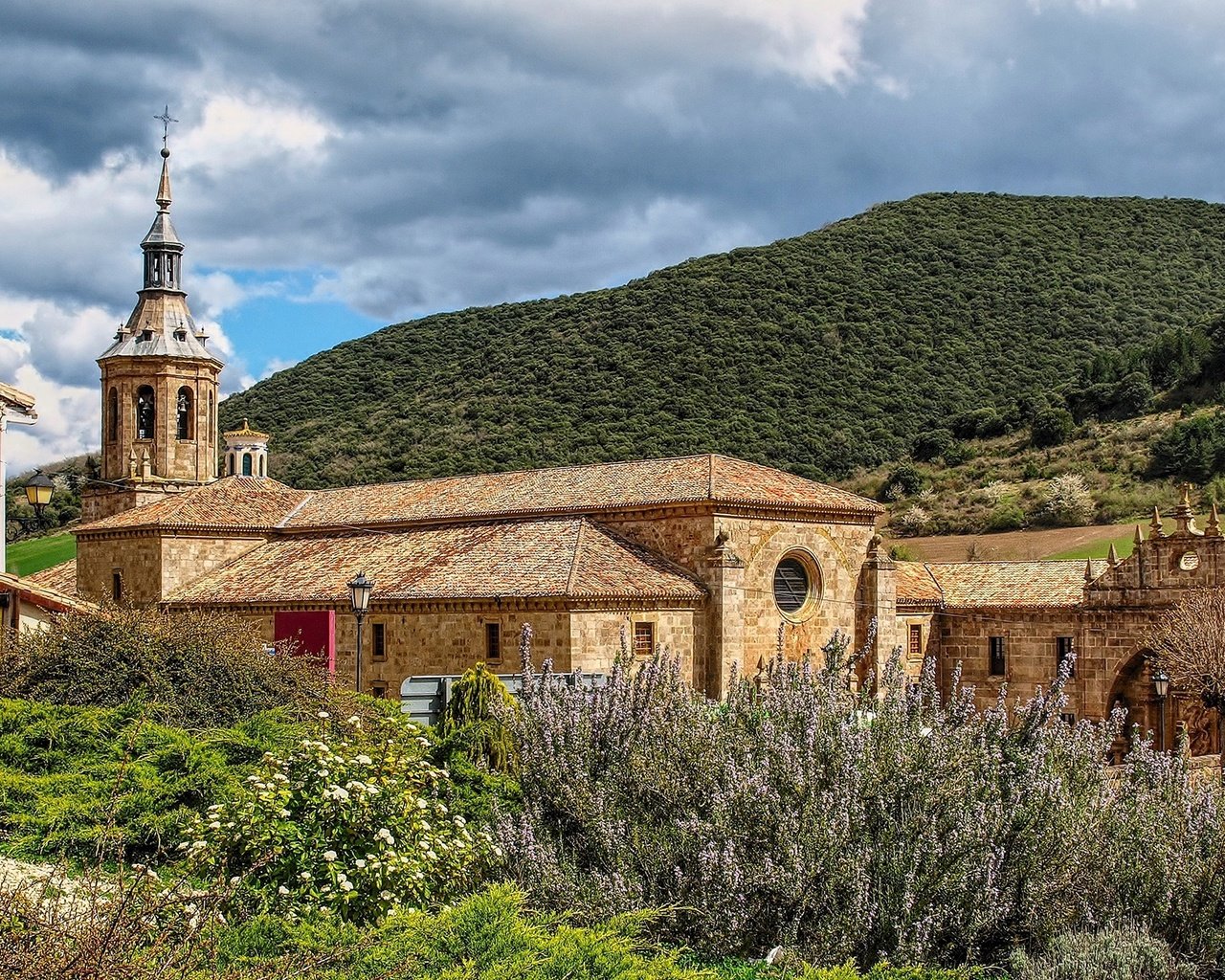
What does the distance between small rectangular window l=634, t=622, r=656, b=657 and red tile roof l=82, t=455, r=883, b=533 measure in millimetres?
2786

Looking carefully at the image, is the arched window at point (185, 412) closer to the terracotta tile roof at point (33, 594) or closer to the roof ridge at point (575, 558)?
the roof ridge at point (575, 558)

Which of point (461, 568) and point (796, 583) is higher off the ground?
point (461, 568)

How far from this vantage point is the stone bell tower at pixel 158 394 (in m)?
39.0

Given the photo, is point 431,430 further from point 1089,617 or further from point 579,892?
point 579,892

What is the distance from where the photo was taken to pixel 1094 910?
9.10m

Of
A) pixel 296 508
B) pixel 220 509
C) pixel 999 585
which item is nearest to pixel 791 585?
pixel 999 585

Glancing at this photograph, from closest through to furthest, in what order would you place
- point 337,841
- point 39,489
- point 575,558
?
point 337,841 < point 39,489 < point 575,558

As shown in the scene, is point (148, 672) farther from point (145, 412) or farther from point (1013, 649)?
point (145, 412)

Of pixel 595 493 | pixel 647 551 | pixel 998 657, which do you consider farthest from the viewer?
pixel 998 657

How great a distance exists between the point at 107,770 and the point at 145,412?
98.3 ft

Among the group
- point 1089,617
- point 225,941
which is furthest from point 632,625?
point 225,941

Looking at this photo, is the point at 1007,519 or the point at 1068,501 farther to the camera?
the point at 1007,519

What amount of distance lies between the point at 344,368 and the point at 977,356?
128ft

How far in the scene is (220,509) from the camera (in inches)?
1383
